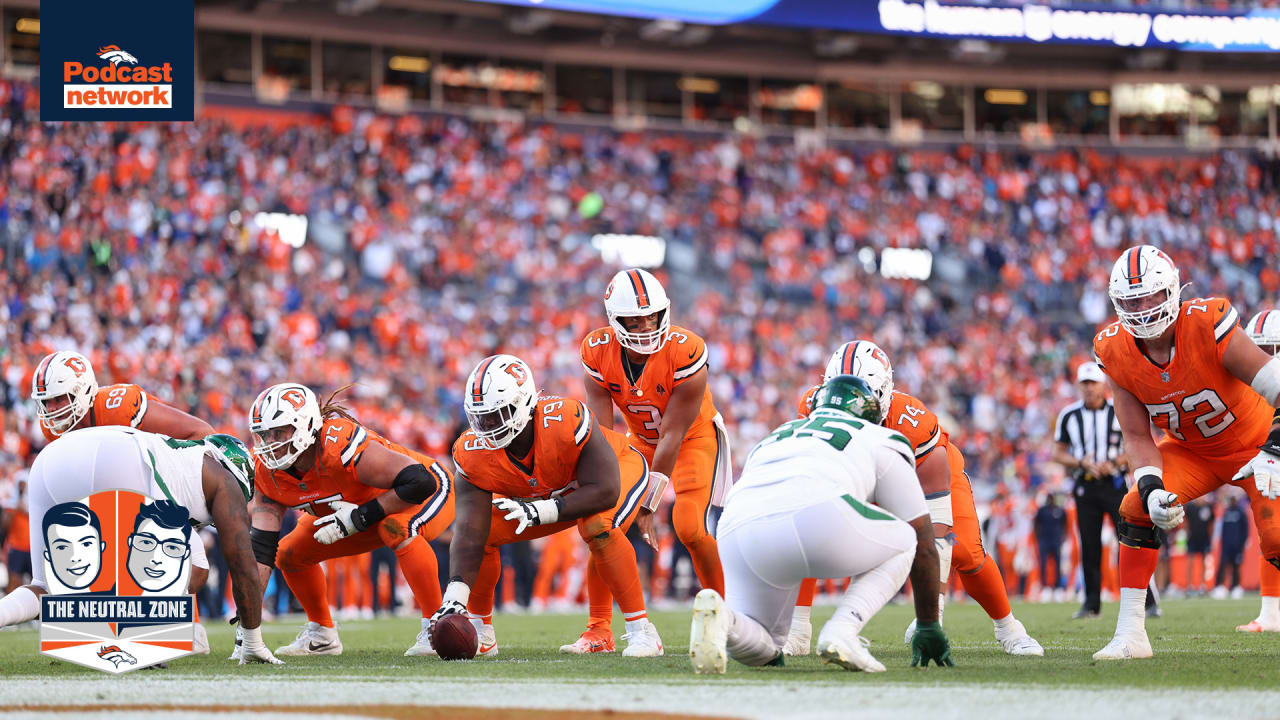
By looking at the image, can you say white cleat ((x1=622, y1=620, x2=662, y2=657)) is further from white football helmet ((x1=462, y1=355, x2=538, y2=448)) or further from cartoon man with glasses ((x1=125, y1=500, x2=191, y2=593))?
cartoon man with glasses ((x1=125, y1=500, x2=191, y2=593))

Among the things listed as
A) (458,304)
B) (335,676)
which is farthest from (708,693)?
(458,304)

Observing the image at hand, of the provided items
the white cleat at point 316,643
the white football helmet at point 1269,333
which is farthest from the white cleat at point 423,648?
the white football helmet at point 1269,333

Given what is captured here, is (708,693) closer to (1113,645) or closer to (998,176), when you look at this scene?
(1113,645)

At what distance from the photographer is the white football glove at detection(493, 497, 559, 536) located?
22.9 ft

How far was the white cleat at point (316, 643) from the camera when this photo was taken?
8.20 m

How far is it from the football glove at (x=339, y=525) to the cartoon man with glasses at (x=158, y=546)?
46.6 inches

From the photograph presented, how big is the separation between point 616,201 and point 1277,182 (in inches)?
575

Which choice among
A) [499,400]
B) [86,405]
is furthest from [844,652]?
[86,405]

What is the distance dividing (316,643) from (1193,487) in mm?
4882

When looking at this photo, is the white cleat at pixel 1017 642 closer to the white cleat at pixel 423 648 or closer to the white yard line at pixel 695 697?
the white yard line at pixel 695 697

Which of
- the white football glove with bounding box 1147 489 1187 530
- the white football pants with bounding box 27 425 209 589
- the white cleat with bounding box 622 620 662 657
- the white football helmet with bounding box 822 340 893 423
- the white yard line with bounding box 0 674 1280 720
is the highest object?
the white football helmet with bounding box 822 340 893 423

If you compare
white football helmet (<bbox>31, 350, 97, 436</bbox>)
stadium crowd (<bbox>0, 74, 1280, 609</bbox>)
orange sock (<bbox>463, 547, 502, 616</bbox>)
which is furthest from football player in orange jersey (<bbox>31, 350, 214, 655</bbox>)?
stadium crowd (<bbox>0, 74, 1280, 609</bbox>)

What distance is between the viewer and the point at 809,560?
5887 millimetres

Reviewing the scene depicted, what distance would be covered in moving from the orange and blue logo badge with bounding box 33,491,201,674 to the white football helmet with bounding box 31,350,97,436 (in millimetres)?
1889
